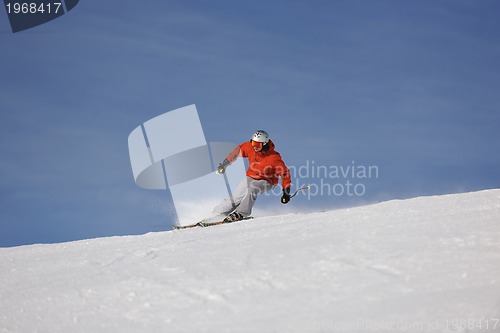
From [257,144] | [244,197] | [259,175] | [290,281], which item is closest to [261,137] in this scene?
[257,144]

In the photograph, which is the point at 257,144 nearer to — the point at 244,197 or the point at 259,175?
the point at 259,175

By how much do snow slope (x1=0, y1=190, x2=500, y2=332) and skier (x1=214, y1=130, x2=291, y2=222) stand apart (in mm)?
3604

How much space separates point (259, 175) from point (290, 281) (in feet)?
22.0

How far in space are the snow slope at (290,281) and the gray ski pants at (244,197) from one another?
11.3 feet

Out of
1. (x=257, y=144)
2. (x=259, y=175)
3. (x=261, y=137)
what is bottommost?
(x=259, y=175)

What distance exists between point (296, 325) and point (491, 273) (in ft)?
6.86

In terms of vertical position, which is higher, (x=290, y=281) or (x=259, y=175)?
(x=290, y=281)

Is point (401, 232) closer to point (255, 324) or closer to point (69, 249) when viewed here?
point (255, 324)

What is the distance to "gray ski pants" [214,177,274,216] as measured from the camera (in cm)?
1268

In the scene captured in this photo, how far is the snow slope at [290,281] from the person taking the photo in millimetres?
5355

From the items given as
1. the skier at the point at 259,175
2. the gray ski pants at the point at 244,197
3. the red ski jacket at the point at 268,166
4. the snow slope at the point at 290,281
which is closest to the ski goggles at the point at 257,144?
the skier at the point at 259,175

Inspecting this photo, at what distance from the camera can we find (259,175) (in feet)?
42.3

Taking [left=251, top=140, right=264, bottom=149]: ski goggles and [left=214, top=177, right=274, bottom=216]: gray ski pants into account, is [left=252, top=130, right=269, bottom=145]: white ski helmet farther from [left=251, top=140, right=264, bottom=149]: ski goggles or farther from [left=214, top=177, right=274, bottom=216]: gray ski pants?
[left=214, top=177, right=274, bottom=216]: gray ski pants

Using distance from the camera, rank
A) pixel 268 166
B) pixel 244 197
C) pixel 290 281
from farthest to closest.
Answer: pixel 268 166 → pixel 244 197 → pixel 290 281
